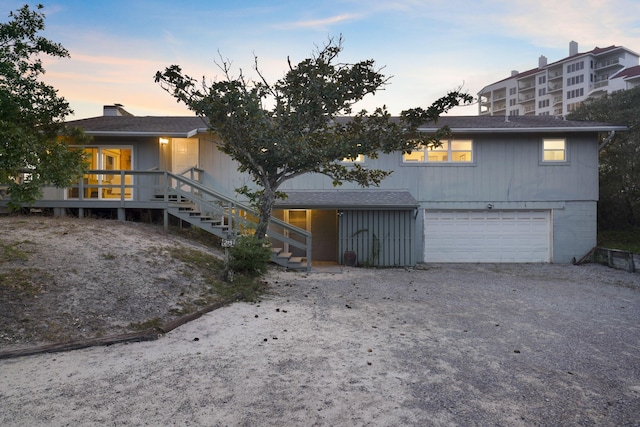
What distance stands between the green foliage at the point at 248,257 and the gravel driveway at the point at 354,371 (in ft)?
7.47

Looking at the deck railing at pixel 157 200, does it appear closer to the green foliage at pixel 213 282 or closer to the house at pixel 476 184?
the house at pixel 476 184

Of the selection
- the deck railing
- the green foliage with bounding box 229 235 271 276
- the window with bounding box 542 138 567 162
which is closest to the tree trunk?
the deck railing

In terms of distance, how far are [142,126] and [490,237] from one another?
1408 cm

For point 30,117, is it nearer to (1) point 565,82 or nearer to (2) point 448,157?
(2) point 448,157

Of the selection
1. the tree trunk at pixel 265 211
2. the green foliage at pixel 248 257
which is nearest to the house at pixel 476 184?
the tree trunk at pixel 265 211

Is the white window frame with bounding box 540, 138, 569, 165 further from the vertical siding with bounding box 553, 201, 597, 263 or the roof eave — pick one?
the roof eave

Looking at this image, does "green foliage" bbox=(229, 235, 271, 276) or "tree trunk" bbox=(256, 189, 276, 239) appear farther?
"tree trunk" bbox=(256, 189, 276, 239)

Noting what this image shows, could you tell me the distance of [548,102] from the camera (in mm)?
67188

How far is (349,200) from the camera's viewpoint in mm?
14578

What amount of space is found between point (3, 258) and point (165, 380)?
5684 millimetres

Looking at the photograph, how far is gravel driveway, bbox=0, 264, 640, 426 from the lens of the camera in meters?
3.49

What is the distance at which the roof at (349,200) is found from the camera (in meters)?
14.0

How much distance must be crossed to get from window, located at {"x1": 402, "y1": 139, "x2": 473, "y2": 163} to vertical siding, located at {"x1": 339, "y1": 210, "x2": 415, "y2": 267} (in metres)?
2.42

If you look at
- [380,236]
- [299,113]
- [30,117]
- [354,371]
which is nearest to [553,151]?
[380,236]
